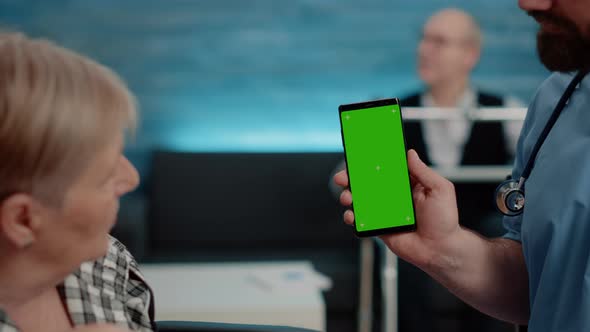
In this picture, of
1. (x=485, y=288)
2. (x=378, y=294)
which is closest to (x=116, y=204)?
(x=485, y=288)

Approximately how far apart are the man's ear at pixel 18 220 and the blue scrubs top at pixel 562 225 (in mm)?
679

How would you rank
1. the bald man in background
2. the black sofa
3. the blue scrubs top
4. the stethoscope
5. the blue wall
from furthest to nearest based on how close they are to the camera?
the blue wall < the black sofa < the bald man in background < the stethoscope < the blue scrubs top

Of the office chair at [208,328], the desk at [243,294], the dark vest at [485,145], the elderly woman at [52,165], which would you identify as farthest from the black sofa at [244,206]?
the elderly woman at [52,165]

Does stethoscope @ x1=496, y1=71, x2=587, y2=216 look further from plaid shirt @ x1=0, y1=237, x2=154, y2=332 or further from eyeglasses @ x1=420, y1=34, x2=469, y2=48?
eyeglasses @ x1=420, y1=34, x2=469, y2=48

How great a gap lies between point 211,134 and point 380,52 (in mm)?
870

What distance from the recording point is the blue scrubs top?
103 cm

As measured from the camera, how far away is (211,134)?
11.6 feet

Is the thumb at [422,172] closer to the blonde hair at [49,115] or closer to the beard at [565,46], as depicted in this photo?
the beard at [565,46]

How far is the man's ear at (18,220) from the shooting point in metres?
0.71

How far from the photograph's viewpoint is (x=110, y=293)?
3.17ft

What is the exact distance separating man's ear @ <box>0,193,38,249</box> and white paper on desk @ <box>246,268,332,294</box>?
4.73ft

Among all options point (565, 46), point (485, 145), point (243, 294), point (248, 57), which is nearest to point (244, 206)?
point (248, 57)

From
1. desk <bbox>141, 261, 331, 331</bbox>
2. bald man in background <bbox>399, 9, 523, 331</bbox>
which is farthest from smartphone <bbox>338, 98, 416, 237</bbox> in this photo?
bald man in background <bbox>399, 9, 523, 331</bbox>

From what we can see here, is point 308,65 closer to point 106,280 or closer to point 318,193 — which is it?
point 318,193
